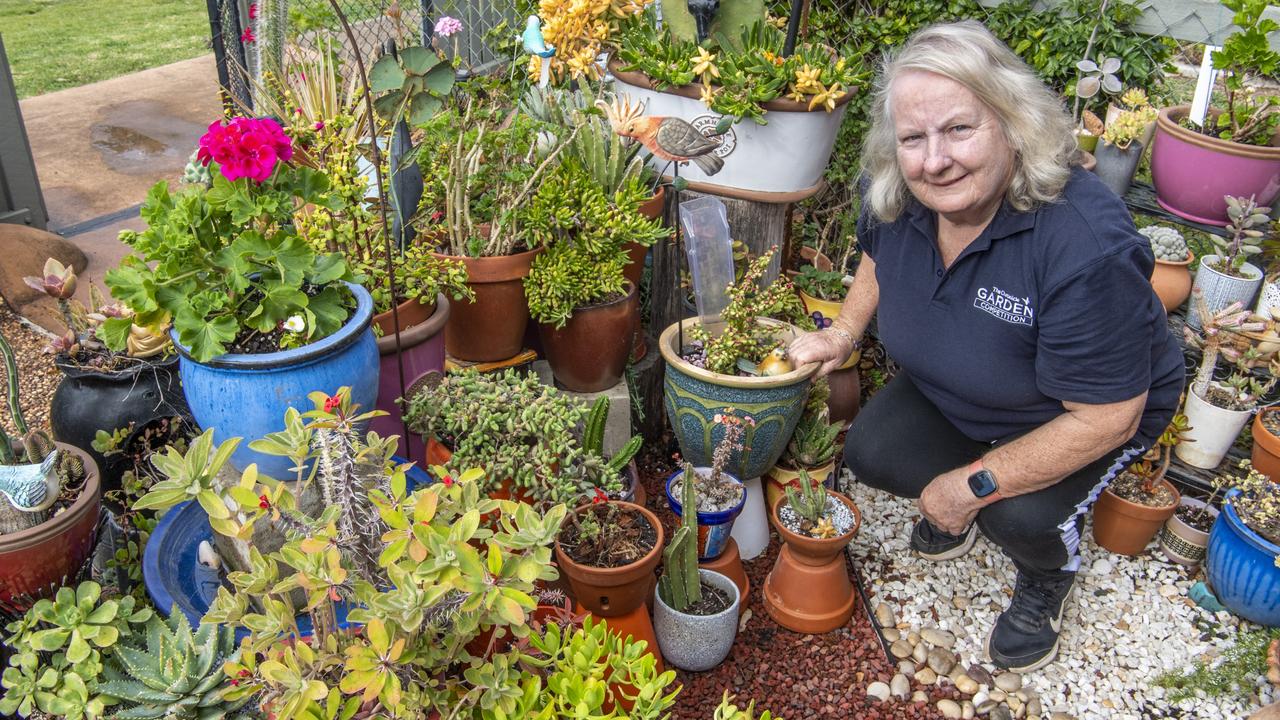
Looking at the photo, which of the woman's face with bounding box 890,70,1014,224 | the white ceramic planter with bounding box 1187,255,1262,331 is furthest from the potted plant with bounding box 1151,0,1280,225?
the woman's face with bounding box 890,70,1014,224

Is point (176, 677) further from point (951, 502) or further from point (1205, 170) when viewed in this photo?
point (1205, 170)

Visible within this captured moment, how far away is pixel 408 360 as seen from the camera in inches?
99.0

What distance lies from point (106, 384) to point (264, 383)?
85 cm

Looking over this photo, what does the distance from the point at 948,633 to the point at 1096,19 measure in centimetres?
234

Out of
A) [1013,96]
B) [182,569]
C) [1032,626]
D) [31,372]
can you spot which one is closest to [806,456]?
[1032,626]

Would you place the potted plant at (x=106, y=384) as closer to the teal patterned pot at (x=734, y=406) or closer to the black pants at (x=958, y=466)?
the teal patterned pot at (x=734, y=406)

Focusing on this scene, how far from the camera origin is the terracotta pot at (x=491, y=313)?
2699mm

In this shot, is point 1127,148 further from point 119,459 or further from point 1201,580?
point 119,459

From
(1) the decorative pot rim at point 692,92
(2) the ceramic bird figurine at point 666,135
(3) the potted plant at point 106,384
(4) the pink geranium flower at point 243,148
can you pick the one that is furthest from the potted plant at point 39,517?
(1) the decorative pot rim at point 692,92

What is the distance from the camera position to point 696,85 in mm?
2777

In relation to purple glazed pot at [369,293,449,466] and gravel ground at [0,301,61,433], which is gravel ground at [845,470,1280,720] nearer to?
purple glazed pot at [369,293,449,466]

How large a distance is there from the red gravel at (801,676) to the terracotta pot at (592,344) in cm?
86

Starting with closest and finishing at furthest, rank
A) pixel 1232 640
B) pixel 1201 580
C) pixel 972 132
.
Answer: pixel 972 132 < pixel 1232 640 < pixel 1201 580

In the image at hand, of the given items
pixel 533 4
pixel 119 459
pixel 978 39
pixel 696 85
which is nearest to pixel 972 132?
pixel 978 39
